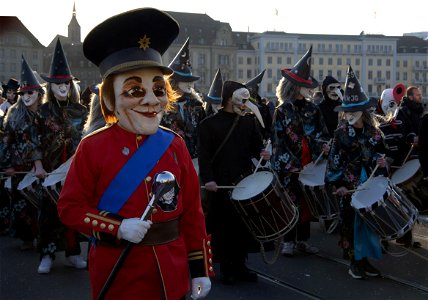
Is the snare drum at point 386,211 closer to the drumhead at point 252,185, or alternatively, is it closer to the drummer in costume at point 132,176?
the drumhead at point 252,185

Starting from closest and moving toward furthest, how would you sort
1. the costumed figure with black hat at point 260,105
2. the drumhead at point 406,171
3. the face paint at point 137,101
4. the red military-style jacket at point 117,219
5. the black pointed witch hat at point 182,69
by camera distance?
the red military-style jacket at point 117,219, the face paint at point 137,101, the drumhead at point 406,171, the black pointed witch hat at point 182,69, the costumed figure with black hat at point 260,105

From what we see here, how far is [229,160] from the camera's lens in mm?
6812

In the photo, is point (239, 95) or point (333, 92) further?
point (333, 92)

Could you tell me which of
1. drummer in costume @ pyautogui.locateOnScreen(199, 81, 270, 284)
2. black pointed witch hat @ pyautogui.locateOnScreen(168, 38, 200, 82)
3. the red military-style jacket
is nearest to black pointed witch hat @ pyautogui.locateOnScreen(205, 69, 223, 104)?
black pointed witch hat @ pyautogui.locateOnScreen(168, 38, 200, 82)

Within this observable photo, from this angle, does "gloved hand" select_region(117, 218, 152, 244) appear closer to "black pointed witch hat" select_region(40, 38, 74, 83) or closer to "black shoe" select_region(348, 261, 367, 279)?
"black shoe" select_region(348, 261, 367, 279)

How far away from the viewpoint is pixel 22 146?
780 centimetres

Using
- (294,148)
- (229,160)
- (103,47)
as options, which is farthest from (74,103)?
(103,47)

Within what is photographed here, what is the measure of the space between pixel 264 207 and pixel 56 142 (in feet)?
8.22

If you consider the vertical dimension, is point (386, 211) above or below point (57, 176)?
below

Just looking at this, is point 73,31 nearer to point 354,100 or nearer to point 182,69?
point 182,69

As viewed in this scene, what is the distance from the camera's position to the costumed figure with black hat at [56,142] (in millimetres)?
7301

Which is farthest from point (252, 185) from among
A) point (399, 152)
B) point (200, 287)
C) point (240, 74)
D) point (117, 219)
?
point (240, 74)

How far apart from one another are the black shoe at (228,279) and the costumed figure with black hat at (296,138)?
138cm

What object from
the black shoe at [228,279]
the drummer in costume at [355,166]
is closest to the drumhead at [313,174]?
the drummer in costume at [355,166]
